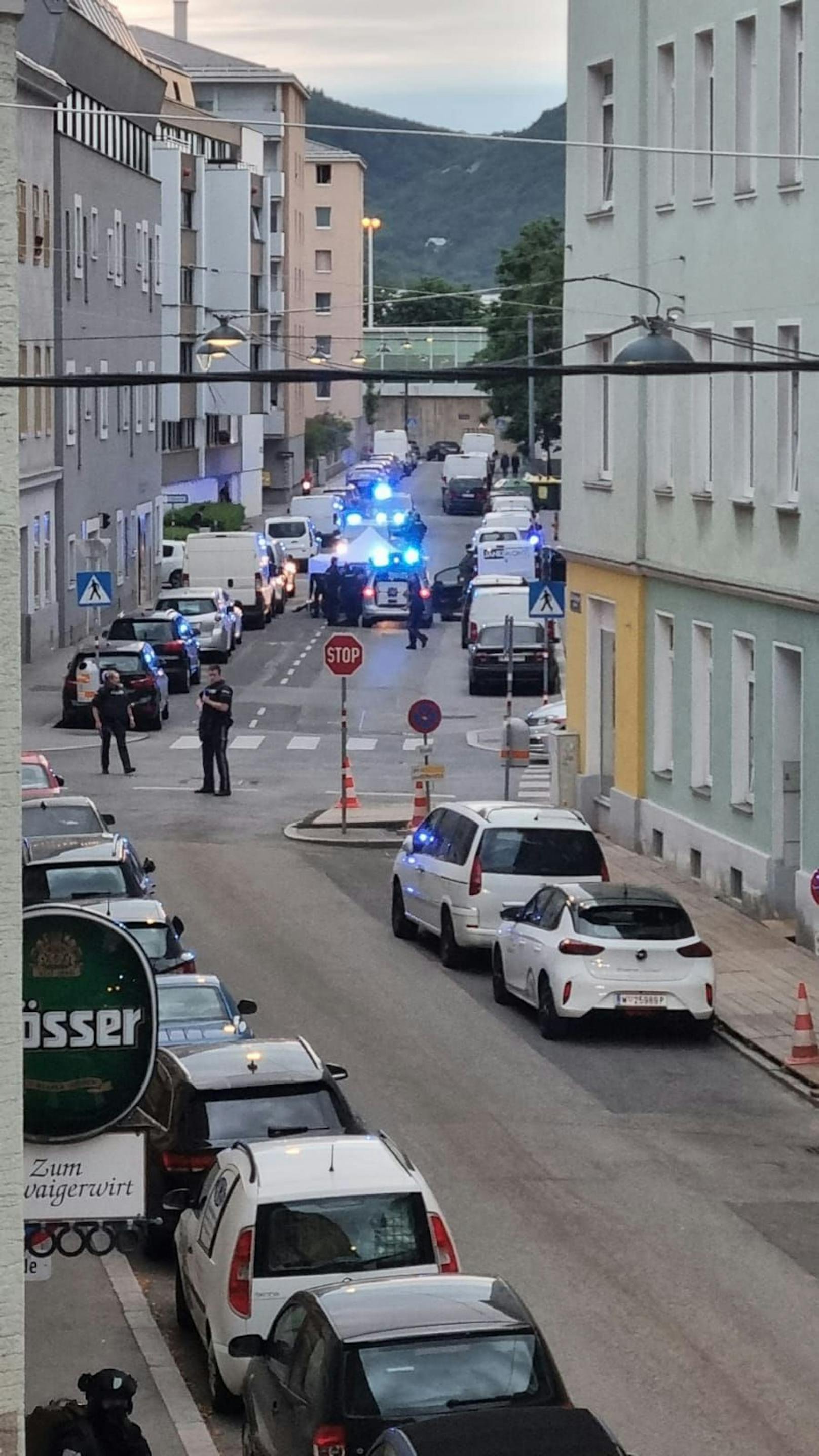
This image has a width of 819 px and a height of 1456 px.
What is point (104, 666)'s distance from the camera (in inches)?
1764

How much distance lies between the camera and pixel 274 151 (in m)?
124

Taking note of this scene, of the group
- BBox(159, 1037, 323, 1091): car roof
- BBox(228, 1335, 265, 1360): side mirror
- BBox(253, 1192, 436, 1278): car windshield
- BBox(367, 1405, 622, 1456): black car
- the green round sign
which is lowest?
BBox(228, 1335, 265, 1360): side mirror

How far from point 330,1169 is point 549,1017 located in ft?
33.3

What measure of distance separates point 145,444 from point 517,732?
43.5 m

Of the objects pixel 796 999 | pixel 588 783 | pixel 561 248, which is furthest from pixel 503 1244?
pixel 561 248

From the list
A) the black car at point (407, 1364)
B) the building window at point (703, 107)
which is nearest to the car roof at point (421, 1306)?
the black car at point (407, 1364)

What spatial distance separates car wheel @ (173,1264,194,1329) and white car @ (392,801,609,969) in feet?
34.6

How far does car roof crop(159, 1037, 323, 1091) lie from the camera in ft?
49.4

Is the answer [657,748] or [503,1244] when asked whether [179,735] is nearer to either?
[657,748]

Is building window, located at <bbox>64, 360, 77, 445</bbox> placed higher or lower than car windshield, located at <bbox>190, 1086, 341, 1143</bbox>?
higher

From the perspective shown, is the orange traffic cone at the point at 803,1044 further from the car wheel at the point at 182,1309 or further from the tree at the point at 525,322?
the tree at the point at 525,322

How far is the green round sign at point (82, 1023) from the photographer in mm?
9586

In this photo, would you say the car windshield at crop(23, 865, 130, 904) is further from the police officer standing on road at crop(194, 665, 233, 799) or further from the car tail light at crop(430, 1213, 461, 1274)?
the police officer standing on road at crop(194, 665, 233, 799)

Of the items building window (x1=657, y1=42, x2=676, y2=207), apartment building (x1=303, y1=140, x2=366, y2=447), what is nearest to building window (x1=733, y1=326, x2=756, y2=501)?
building window (x1=657, y1=42, x2=676, y2=207)
